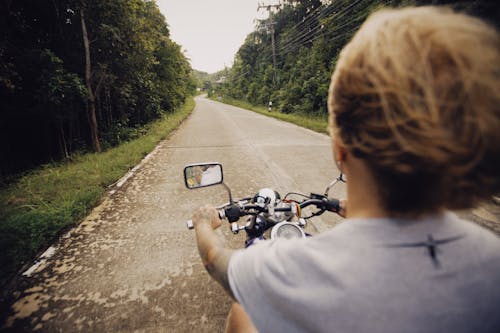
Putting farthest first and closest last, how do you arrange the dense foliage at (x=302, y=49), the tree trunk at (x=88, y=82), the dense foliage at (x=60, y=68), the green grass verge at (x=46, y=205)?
the dense foliage at (x=302, y=49) → the tree trunk at (x=88, y=82) → the dense foliage at (x=60, y=68) → the green grass verge at (x=46, y=205)

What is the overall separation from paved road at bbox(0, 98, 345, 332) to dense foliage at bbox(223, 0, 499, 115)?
409 cm

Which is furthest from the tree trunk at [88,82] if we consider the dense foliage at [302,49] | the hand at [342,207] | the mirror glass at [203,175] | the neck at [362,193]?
the dense foliage at [302,49]

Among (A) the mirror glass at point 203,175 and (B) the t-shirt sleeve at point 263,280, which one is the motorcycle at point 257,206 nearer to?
(A) the mirror glass at point 203,175

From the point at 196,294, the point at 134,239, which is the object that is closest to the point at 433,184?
the point at 196,294

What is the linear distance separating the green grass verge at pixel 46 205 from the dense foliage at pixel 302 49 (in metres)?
5.65

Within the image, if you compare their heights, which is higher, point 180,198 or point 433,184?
point 433,184

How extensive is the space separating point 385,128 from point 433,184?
0.59 ft

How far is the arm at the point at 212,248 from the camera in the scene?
0.90 metres

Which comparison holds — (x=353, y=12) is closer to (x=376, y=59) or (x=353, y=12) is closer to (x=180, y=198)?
(x=180, y=198)

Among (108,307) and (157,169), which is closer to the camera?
(108,307)

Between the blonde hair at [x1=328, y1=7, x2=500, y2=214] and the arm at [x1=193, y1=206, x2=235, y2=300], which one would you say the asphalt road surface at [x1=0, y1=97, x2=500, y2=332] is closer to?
the blonde hair at [x1=328, y1=7, x2=500, y2=214]

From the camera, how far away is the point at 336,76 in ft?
2.17

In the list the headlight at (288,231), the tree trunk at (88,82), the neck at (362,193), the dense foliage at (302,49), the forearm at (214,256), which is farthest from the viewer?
the dense foliage at (302,49)

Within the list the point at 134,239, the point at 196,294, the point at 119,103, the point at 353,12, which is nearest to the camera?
the point at 196,294
